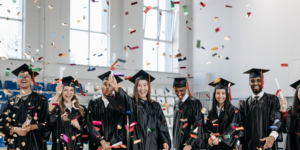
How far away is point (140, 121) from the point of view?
14.9ft

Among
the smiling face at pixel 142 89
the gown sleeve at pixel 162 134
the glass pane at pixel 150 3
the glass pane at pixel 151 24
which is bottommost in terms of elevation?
the gown sleeve at pixel 162 134

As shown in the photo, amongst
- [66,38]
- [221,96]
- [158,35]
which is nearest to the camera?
[221,96]

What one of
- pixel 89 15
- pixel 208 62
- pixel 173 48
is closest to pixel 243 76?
pixel 208 62

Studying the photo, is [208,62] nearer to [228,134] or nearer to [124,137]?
[228,134]

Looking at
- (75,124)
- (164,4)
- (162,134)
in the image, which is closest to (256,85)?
(162,134)

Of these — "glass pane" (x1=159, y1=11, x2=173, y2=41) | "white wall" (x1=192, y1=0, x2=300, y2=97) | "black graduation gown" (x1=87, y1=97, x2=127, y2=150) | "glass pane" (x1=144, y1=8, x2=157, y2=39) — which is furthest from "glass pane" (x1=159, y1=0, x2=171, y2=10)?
"black graduation gown" (x1=87, y1=97, x2=127, y2=150)

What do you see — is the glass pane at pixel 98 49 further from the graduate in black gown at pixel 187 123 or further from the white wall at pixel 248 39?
the graduate in black gown at pixel 187 123

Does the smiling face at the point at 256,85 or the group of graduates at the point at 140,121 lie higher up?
the smiling face at the point at 256,85

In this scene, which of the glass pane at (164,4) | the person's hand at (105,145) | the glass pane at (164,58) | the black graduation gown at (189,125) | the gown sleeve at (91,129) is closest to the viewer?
the person's hand at (105,145)

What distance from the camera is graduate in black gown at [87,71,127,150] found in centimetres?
475

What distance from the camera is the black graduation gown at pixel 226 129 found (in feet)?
16.8

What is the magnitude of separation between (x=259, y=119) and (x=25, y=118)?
10.9 feet

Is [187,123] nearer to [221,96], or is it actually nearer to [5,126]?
[221,96]

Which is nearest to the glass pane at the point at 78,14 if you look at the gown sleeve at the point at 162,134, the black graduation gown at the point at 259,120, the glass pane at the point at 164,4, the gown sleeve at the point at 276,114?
the glass pane at the point at 164,4
